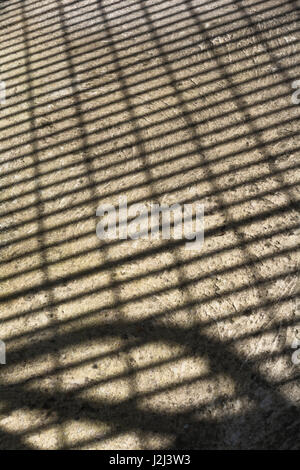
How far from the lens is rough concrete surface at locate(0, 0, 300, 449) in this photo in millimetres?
2283

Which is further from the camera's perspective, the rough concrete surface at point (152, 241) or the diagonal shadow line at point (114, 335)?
the diagonal shadow line at point (114, 335)

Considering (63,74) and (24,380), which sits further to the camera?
(63,74)

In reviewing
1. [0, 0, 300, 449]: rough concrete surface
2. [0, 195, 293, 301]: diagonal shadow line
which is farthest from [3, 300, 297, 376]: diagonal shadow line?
[0, 195, 293, 301]: diagonal shadow line

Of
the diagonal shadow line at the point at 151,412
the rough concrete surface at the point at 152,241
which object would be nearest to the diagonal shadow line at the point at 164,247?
the rough concrete surface at the point at 152,241

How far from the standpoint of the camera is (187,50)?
3.78m

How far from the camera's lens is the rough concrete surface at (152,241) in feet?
7.49

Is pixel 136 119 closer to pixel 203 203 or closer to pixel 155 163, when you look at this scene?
pixel 155 163

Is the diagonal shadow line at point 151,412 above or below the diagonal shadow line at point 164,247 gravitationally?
below

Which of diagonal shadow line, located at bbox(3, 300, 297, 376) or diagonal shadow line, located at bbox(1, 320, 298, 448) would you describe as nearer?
diagonal shadow line, located at bbox(1, 320, 298, 448)

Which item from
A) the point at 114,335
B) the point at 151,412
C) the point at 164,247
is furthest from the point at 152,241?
the point at 151,412

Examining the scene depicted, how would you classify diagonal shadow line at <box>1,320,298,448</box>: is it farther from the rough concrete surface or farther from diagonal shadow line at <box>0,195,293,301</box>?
diagonal shadow line at <box>0,195,293,301</box>

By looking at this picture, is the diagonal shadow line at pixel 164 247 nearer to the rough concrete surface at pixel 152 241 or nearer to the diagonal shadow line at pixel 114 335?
the rough concrete surface at pixel 152 241

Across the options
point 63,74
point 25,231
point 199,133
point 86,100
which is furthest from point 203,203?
point 63,74

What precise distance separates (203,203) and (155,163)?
432 millimetres
